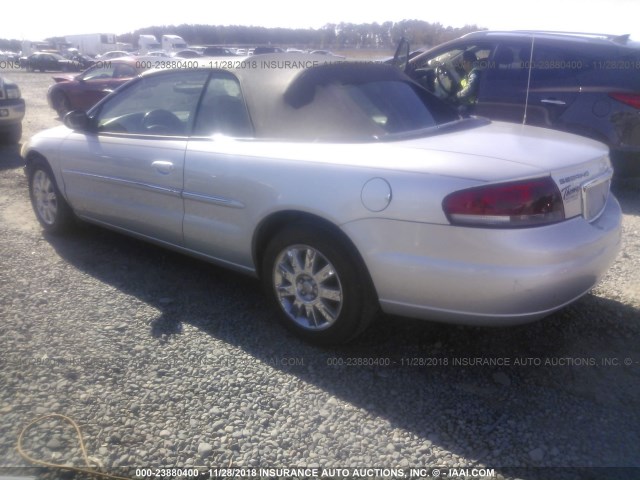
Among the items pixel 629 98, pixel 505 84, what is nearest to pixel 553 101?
pixel 505 84

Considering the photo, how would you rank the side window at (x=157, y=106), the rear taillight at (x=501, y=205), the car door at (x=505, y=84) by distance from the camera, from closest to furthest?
the rear taillight at (x=501, y=205)
the side window at (x=157, y=106)
the car door at (x=505, y=84)

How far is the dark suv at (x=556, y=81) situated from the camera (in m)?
6.09

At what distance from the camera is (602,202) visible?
3271 millimetres

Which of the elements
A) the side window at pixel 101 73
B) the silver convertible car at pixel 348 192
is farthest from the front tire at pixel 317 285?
the side window at pixel 101 73

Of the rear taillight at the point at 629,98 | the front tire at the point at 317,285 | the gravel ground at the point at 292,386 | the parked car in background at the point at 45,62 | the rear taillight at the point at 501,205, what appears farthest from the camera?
the parked car in background at the point at 45,62

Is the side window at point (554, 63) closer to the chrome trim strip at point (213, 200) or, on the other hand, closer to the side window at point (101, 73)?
the chrome trim strip at point (213, 200)

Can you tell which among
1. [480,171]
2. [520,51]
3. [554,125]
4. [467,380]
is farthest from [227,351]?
[520,51]

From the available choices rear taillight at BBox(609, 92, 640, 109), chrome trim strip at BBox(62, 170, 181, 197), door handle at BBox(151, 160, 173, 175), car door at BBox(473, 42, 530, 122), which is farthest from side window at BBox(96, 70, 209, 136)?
rear taillight at BBox(609, 92, 640, 109)

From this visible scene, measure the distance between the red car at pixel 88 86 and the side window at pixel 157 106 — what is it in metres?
10.1

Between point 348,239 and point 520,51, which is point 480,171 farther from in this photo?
point 520,51

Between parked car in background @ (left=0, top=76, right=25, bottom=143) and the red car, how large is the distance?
12.2 ft

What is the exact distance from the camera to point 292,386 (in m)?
3.01

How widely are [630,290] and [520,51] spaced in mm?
3621

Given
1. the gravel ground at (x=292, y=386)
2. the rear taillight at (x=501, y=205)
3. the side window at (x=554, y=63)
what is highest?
the side window at (x=554, y=63)
